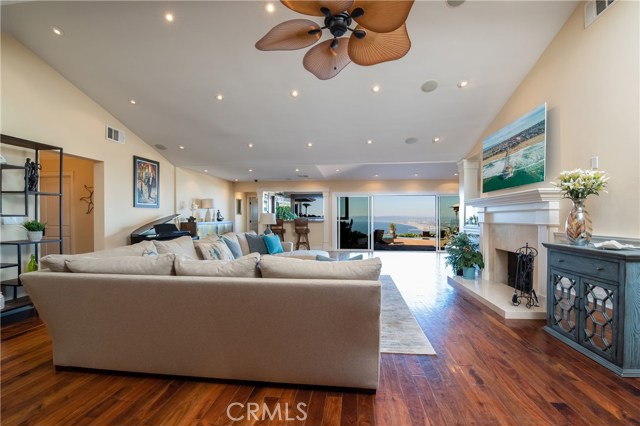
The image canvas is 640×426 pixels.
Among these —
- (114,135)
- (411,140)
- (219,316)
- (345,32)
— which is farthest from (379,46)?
(114,135)

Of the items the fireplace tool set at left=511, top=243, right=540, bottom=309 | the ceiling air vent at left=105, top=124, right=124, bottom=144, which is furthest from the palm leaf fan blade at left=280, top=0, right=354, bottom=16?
the ceiling air vent at left=105, top=124, right=124, bottom=144

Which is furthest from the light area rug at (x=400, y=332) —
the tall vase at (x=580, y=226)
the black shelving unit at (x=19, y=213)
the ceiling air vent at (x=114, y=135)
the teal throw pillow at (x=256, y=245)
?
the ceiling air vent at (x=114, y=135)

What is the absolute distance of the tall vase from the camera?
2.54 m

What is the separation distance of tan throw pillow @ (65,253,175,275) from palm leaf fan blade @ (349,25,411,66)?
2197 millimetres

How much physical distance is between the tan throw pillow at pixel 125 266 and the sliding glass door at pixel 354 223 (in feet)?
25.5

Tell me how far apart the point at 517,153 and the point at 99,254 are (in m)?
5.11

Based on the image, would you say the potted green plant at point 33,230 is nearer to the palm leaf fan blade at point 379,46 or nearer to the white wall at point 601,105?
the palm leaf fan blade at point 379,46

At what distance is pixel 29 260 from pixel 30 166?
1.28 m

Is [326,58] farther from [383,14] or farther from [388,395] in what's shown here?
[388,395]

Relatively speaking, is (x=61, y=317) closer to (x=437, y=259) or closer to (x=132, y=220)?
(x=132, y=220)

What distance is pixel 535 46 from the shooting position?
3520 mm

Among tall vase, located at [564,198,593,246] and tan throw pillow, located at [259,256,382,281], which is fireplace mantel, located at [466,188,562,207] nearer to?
tall vase, located at [564,198,593,246]

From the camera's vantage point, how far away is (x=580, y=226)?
255cm

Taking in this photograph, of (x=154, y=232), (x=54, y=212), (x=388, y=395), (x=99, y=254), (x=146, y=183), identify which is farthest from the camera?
(x=146, y=183)
